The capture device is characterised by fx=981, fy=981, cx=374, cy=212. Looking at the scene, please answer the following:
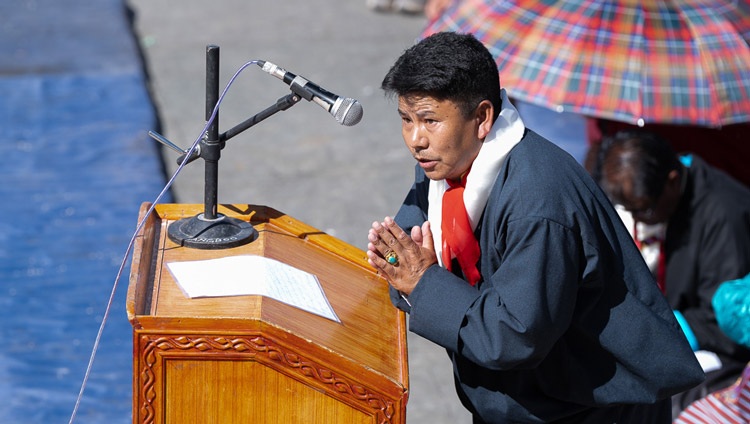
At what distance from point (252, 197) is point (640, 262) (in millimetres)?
3844

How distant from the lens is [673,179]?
3301 millimetres

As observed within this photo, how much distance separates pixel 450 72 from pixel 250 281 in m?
0.63

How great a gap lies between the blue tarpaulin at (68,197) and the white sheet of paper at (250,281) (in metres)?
1.52

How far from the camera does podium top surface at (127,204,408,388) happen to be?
1917mm

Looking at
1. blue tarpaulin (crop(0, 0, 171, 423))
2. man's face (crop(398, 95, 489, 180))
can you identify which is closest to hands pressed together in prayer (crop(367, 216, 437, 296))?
man's face (crop(398, 95, 489, 180))

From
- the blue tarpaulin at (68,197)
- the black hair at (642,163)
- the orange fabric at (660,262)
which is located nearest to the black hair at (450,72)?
the black hair at (642,163)

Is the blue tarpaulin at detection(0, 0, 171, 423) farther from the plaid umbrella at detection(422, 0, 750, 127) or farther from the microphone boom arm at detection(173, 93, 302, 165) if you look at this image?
the plaid umbrella at detection(422, 0, 750, 127)

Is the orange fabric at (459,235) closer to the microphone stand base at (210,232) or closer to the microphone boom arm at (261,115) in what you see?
the microphone boom arm at (261,115)

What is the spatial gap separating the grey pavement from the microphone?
6.51 ft

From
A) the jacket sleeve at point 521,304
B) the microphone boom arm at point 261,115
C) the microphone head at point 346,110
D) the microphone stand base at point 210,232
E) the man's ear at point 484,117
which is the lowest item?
the microphone stand base at point 210,232

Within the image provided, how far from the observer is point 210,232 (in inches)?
90.1

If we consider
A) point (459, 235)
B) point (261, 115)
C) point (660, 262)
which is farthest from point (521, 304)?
point (660, 262)

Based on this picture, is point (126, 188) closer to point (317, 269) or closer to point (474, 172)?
point (317, 269)

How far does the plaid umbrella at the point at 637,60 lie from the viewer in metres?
3.53
